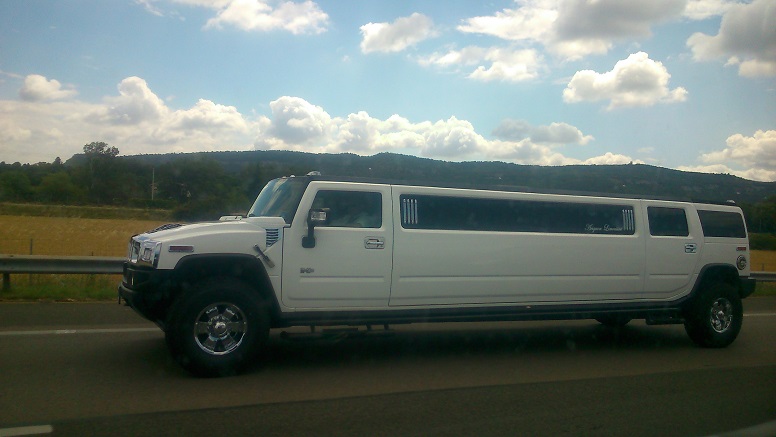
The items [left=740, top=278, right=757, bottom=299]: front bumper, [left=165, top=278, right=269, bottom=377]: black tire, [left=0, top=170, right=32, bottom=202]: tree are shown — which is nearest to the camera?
[left=165, top=278, right=269, bottom=377]: black tire

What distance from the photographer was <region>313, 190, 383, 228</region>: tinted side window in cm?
722

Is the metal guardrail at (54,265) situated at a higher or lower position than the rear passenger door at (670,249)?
lower

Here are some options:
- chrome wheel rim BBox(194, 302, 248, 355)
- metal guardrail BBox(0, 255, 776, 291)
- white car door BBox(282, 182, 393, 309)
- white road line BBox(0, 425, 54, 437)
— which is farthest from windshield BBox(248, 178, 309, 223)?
metal guardrail BBox(0, 255, 776, 291)

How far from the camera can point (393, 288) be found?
735 cm

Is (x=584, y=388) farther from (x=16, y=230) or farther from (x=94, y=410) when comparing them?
(x=16, y=230)

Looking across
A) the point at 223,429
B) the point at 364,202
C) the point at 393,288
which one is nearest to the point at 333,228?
the point at 364,202

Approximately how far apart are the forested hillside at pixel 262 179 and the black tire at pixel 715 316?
1428mm

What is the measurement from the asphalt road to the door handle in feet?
3.28

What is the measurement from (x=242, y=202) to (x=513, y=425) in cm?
770

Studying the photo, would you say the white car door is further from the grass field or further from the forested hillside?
the grass field

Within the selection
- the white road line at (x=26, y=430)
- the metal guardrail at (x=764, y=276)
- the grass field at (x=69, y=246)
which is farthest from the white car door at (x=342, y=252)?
the metal guardrail at (x=764, y=276)

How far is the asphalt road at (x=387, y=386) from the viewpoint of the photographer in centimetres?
530

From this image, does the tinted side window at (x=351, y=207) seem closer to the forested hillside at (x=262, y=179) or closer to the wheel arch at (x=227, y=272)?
the forested hillside at (x=262, y=179)

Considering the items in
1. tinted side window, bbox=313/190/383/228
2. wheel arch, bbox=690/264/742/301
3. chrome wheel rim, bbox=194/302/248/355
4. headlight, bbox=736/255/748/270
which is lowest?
chrome wheel rim, bbox=194/302/248/355
